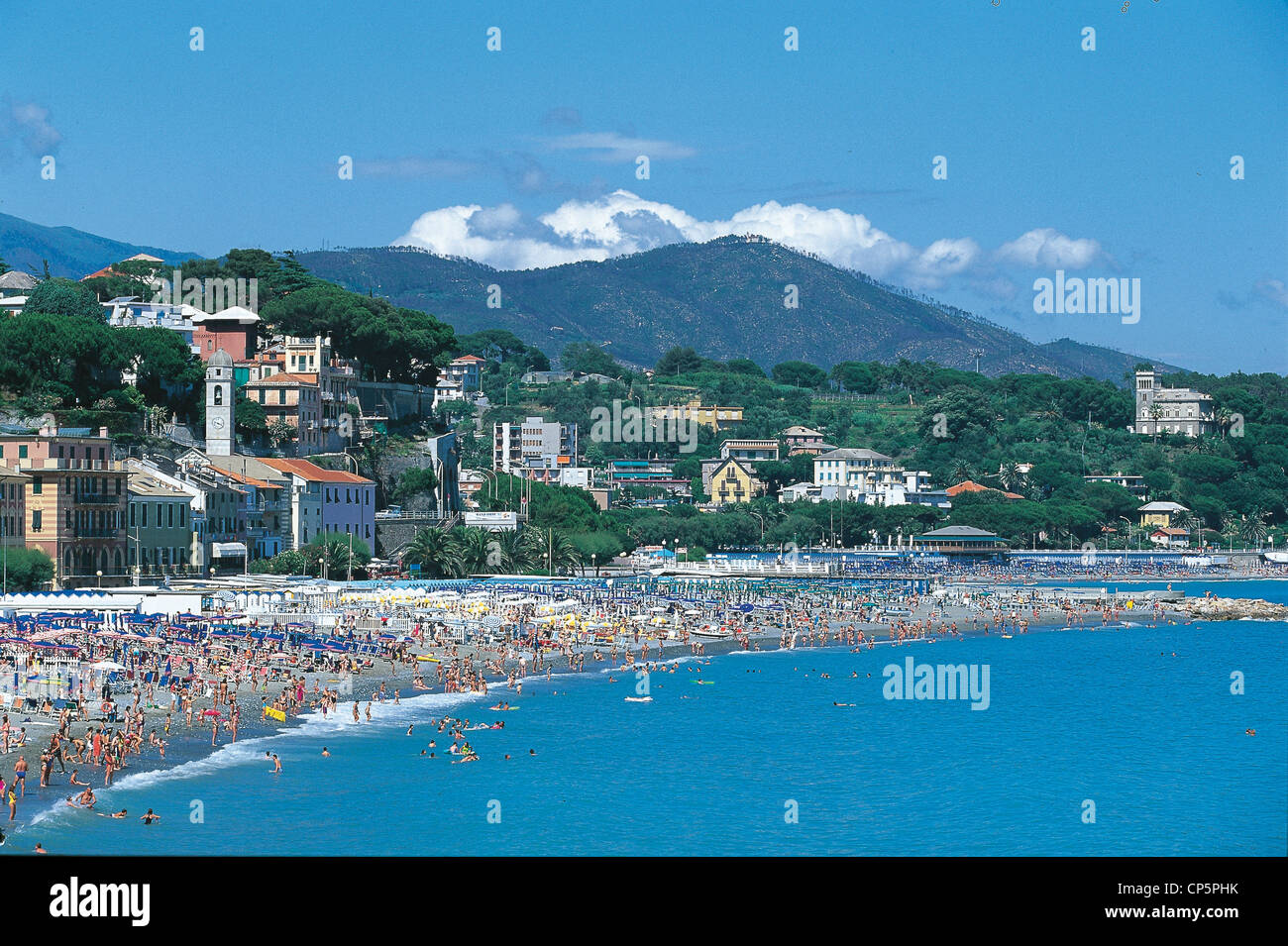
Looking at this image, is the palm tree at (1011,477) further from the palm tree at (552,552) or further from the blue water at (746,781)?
the blue water at (746,781)

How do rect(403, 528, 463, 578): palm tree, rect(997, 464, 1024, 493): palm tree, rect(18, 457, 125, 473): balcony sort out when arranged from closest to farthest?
rect(18, 457, 125, 473): balcony < rect(403, 528, 463, 578): palm tree < rect(997, 464, 1024, 493): palm tree

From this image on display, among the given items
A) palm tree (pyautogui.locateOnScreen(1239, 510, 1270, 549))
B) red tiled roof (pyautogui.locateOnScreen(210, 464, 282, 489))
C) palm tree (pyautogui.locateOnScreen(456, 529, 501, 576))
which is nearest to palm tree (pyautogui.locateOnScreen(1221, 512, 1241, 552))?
palm tree (pyautogui.locateOnScreen(1239, 510, 1270, 549))

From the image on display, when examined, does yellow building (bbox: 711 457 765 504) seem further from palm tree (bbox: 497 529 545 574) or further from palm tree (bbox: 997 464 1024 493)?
palm tree (bbox: 497 529 545 574)

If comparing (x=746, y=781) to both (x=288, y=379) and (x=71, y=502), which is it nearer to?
(x=71, y=502)

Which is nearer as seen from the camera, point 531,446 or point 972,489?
point 972,489

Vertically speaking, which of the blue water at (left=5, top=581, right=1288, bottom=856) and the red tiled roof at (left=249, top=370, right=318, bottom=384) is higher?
the red tiled roof at (left=249, top=370, right=318, bottom=384)

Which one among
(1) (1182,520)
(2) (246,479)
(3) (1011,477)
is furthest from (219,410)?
(1) (1182,520)
